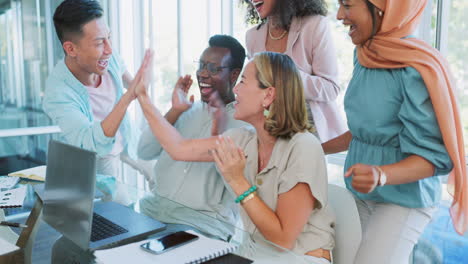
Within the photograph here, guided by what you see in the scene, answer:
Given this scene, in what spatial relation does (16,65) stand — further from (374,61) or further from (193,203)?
(374,61)

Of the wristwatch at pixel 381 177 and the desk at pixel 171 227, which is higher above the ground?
the wristwatch at pixel 381 177

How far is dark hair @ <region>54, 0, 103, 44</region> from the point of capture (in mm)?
2018

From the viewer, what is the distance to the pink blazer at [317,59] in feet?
6.06

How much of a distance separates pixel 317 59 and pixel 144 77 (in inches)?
28.7

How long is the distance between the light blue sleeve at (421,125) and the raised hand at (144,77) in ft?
3.11

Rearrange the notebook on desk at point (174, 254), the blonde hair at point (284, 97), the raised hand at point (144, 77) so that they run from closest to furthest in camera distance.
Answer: the notebook on desk at point (174, 254) < the blonde hair at point (284, 97) < the raised hand at point (144, 77)

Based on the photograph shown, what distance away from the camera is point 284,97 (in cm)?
145

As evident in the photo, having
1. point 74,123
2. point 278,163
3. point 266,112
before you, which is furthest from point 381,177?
point 74,123

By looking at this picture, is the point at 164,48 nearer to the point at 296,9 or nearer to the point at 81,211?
the point at 296,9

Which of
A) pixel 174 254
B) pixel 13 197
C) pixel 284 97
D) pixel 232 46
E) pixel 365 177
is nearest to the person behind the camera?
pixel 174 254

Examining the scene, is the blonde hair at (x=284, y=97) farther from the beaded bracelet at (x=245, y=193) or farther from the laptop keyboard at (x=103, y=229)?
the laptop keyboard at (x=103, y=229)

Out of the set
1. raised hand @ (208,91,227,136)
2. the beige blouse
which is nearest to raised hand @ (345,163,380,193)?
the beige blouse

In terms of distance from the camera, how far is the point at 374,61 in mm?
1426

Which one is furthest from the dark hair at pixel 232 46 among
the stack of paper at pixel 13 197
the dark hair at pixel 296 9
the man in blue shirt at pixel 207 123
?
the stack of paper at pixel 13 197
